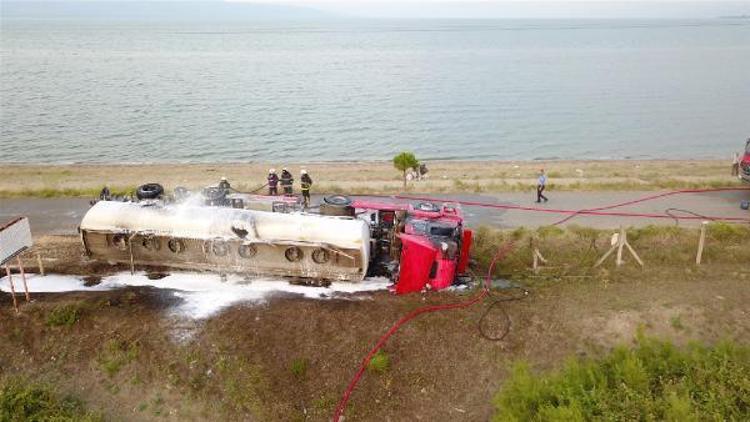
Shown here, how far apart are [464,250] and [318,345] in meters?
4.69

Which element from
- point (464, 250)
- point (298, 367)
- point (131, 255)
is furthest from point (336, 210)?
point (131, 255)

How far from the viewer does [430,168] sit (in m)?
32.7

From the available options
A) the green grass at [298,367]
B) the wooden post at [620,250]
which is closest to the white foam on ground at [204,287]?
the green grass at [298,367]

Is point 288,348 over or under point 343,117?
under

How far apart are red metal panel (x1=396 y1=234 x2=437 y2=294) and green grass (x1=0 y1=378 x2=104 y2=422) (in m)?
6.90

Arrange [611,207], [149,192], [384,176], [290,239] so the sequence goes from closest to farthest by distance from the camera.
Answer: [290,239]
[149,192]
[611,207]
[384,176]

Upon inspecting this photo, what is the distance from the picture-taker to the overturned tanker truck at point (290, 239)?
13992 mm

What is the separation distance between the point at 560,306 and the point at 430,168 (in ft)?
65.1

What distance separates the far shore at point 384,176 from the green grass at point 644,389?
14.6 m

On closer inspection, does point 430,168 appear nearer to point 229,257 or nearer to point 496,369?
point 229,257

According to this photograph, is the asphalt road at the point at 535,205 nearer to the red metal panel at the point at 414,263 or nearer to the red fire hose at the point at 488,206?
the red fire hose at the point at 488,206

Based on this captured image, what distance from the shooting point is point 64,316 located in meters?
12.8

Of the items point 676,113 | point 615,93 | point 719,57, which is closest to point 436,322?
point 676,113

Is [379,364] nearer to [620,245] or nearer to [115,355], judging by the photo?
[115,355]
